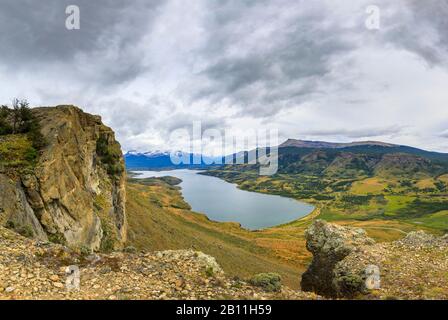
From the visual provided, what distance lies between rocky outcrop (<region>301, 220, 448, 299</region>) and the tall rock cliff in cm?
1750

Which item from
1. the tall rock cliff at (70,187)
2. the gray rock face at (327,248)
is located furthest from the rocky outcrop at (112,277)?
the gray rock face at (327,248)

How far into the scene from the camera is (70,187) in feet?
85.9

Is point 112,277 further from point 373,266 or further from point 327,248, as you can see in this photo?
point 327,248

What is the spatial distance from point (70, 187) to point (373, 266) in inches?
920

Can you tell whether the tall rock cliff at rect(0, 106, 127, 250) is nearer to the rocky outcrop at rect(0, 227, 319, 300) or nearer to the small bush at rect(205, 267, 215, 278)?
the rocky outcrop at rect(0, 227, 319, 300)

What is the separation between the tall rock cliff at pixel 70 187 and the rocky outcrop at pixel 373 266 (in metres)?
17.5

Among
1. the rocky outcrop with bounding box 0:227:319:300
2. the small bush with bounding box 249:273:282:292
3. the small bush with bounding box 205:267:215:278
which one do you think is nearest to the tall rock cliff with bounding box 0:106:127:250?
the rocky outcrop with bounding box 0:227:319:300

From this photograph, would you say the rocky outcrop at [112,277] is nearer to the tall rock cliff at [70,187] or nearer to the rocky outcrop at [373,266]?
the rocky outcrop at [373,266]

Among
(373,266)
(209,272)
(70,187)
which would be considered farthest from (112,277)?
(70,187)

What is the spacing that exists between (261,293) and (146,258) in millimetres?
5642

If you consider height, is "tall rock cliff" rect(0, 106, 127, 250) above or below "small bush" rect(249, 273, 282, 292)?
above

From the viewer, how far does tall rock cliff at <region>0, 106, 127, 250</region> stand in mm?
19466

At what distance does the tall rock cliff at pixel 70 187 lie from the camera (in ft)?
63.9
